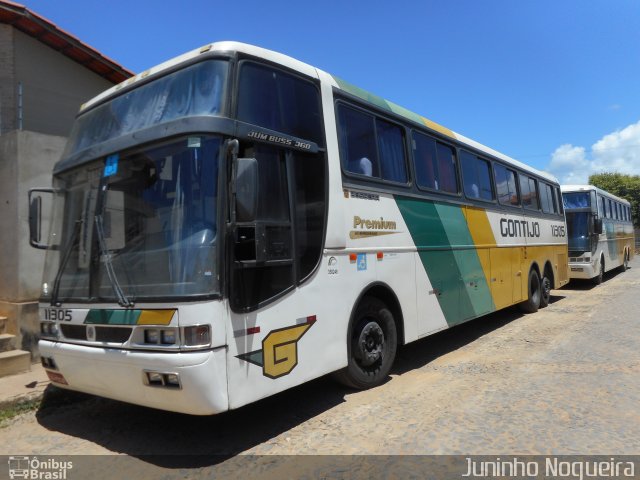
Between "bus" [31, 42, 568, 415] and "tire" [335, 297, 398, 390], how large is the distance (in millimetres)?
18

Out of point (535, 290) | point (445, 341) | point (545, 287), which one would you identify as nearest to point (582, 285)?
point (545, 287)

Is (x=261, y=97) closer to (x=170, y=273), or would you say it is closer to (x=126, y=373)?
(x=170, y=273)

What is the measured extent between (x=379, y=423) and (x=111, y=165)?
327cm

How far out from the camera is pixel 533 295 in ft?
34.8

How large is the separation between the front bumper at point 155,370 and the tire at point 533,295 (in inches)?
337

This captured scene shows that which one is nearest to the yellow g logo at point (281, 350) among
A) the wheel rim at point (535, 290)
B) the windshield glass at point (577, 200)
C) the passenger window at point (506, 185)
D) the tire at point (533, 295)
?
the passenger window at point (506, 185)

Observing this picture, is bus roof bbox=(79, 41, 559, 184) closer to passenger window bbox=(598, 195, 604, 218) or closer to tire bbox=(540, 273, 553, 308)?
tire bbox=(540, 273, 553, 308)

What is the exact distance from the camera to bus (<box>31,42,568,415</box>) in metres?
3.49

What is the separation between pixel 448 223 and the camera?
684 cm

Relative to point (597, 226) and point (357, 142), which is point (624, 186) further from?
point (357, 142)

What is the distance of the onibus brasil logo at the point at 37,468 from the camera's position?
11.8 feet

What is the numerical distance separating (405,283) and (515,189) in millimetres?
5437

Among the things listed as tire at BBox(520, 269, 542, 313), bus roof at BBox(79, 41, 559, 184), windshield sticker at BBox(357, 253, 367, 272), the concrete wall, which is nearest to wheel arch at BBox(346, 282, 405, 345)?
windshield sticker at BBox(357, 253, 367, 272)

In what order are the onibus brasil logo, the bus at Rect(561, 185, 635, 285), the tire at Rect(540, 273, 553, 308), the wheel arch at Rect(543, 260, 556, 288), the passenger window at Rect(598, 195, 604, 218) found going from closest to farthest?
the onibus brasil logo < the tire at Rect(540, 273, 553, 308) < the wheel arch at Rect(543, 260, 556, 288) < the bus at Rect(561, 185, 635, 285) < the passenger window at Rect(598, 195, 604, 218)
